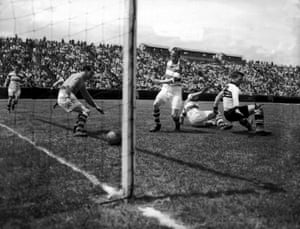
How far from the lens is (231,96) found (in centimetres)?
1093

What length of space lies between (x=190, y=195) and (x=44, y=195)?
1.76m

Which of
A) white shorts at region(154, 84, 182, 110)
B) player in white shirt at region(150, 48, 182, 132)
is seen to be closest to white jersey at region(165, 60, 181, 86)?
player in white shirt at region(150, 48, 182, 132)

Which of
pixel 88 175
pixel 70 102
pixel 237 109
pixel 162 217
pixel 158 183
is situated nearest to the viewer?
pixel 162 217

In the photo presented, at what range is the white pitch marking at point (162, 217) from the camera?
3755 mm

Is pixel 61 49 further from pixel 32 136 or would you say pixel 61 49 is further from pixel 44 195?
pixel 44 195

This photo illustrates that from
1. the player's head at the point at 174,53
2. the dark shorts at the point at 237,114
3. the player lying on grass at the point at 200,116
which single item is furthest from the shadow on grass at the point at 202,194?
the player lying on grass at the point at 200,116

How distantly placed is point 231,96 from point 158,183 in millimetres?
6308

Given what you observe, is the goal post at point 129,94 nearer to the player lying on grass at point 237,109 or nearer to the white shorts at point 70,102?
the white shorts at point 70,102

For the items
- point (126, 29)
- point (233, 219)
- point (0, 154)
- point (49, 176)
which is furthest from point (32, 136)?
point (233, 219)

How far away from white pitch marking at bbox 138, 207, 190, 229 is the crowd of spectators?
539 inches

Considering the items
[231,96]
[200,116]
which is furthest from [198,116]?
[231,96]

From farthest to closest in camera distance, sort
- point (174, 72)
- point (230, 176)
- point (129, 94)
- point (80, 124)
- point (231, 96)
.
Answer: point (231, 96) → point (174, 72) → point (80, 124) → point (230, 176) → point (129, 94)

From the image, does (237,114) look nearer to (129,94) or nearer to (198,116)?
(198,116)

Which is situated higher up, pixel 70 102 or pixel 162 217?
pixel 70 102
